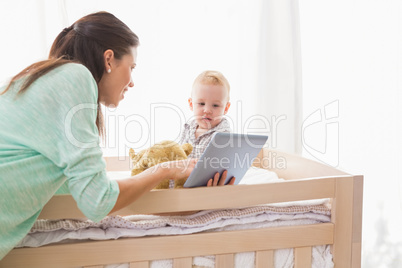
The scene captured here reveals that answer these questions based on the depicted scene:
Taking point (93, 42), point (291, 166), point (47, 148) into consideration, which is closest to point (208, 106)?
point (291, 166)

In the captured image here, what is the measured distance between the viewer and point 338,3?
2256 mm

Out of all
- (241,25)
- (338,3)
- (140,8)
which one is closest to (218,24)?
(241,25)

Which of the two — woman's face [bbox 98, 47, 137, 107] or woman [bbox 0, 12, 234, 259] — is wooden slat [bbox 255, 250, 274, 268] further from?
woman's face [bbox 98, 47, 137, 107]

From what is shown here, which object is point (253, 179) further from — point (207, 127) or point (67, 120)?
point (67, 120)

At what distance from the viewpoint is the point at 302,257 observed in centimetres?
120

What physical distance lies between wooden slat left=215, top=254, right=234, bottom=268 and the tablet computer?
21 cm

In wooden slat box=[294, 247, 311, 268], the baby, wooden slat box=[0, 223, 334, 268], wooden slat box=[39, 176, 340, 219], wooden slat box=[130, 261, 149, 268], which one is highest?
the baby

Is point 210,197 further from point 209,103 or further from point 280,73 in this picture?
point 280,73

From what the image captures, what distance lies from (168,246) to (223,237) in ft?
0.51

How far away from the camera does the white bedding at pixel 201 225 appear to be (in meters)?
1.02

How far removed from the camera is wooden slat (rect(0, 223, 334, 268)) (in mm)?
990

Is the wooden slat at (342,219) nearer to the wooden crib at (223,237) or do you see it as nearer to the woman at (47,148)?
the wooden crib at (223,237)

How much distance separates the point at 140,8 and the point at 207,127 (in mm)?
738

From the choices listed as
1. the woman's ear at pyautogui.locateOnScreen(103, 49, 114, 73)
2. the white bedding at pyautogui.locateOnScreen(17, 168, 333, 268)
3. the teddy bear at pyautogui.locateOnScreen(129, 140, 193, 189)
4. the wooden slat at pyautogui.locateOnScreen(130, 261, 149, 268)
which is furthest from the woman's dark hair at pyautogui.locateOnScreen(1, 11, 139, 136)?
the wooden slat at pyautogui.locateOnScreen(130, 261, 149, 268)
